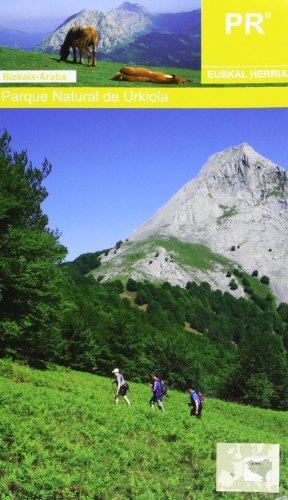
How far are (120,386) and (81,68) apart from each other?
555 cm

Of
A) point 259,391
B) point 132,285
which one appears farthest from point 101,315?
point 259,391

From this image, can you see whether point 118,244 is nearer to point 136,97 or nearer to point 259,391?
point 136,97

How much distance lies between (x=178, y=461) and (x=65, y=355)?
6784mm

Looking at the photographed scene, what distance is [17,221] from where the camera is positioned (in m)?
20.5

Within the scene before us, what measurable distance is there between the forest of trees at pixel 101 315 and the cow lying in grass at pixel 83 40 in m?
2.41

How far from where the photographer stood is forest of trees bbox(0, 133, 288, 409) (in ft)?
53.1

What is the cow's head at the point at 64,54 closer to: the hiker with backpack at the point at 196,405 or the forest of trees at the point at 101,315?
the forest of trees at the point at 101,315

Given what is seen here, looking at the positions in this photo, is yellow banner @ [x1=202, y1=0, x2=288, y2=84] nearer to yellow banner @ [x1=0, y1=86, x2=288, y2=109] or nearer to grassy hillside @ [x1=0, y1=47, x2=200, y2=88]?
yellow banner @ [x1=0, y1=86, x2=288, y2=109]

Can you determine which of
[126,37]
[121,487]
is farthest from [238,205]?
[121,487]

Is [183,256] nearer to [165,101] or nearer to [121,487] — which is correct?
[165,101]

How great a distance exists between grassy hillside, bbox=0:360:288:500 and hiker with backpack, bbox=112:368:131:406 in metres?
0.33

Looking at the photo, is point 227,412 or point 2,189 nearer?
point 227,412

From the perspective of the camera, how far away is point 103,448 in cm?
1125

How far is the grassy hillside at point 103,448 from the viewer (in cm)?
1042
